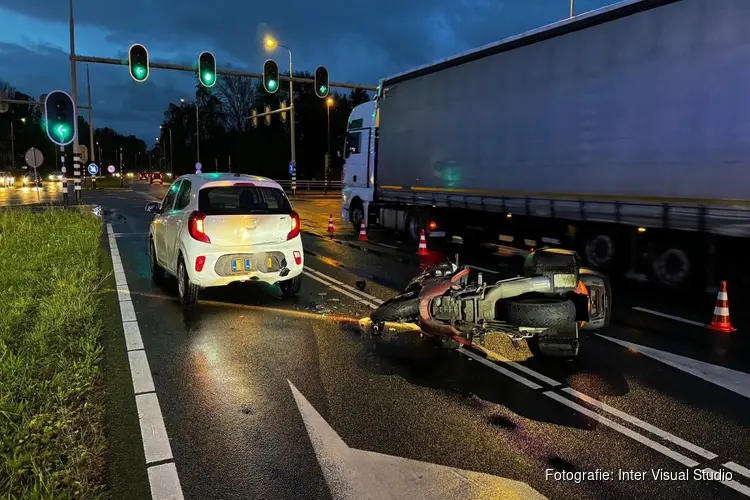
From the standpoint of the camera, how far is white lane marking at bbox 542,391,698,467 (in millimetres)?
3749

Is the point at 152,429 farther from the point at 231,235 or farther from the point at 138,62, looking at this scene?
the point at 138,62

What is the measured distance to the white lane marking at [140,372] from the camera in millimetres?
4871

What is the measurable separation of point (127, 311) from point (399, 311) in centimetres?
381

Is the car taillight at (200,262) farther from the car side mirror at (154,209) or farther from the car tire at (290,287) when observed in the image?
the car side mirror at (154,209)

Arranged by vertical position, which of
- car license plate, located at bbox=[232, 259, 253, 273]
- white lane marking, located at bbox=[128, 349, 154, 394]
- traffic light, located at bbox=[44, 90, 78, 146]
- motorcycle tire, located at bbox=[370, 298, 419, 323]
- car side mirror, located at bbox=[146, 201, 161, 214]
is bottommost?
white lane marking, located at bbox=[128, 349, 154, 394]

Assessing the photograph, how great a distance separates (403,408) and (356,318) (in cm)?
279

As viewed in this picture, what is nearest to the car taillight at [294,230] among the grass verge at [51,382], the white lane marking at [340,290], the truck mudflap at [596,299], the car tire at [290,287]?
the car tire at [290,287]

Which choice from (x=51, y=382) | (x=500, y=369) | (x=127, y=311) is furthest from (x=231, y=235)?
(x=500, y=369)

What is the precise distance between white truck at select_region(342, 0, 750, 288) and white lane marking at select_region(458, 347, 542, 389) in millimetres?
4385

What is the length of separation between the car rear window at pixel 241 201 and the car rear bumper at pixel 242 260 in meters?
0.48

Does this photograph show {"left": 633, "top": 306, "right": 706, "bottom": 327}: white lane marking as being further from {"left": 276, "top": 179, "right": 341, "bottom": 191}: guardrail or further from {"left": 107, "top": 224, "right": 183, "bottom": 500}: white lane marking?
{"left": 276, "top": 179, "right": 341, "bottom": 191}: guardrail

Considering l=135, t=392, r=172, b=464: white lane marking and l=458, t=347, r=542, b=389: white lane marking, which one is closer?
l=135, t=392, r=172, b=464: white lane marking

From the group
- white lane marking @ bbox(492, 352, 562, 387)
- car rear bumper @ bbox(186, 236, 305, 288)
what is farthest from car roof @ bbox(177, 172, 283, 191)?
white lane marking @ bbox(492, 352, 562, 387)

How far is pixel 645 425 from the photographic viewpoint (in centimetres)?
425
